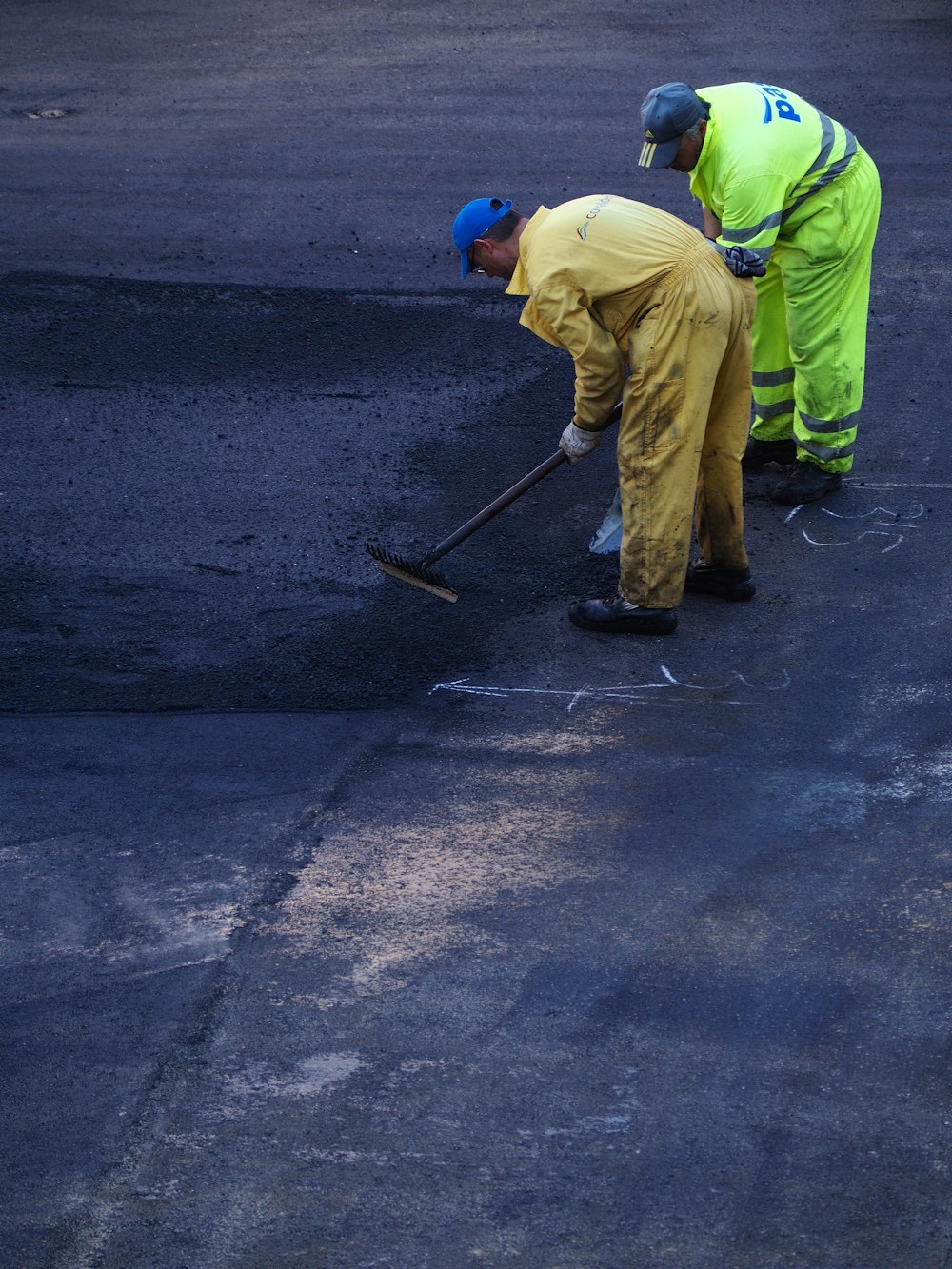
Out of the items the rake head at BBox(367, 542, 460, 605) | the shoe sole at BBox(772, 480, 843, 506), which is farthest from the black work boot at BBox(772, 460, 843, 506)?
the rake head at BBox(367, 542, 460, 605)

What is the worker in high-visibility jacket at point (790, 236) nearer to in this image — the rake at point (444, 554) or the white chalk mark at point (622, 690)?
the rake at point (444, 554)

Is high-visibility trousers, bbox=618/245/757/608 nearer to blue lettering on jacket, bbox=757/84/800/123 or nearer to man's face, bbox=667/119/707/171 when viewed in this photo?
man's face, bbox=667/119/707/171

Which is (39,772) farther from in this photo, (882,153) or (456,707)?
(882,153)

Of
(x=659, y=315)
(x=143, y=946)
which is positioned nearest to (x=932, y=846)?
(x=659, y=315)

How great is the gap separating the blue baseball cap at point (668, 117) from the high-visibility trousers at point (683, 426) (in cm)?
63

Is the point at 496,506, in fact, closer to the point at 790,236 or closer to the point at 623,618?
the point at 623,618

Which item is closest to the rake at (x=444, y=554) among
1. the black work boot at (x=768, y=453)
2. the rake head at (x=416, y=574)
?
the rake head at (x=416, y=574)

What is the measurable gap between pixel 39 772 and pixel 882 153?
691cm

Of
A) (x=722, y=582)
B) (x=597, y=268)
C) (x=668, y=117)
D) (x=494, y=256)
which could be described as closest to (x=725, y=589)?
(x=722, y=582)

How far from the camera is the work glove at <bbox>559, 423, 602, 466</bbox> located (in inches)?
193

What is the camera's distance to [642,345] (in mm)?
4664

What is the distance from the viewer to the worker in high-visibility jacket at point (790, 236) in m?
5.02

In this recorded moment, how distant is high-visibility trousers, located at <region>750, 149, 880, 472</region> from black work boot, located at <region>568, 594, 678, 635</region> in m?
1.19

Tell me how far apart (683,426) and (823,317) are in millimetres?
1124
